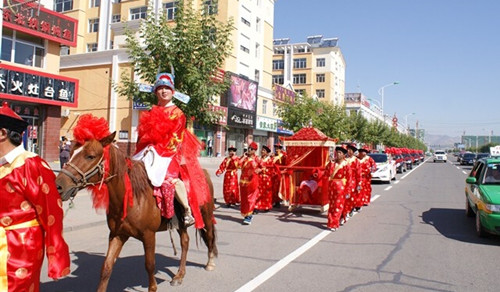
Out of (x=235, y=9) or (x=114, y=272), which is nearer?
(x=114, y=272)

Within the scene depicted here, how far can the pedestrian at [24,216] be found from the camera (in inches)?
101

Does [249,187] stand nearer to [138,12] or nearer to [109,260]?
[109,260]

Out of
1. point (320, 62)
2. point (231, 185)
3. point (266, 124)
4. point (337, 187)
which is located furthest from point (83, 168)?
point (320, 62)

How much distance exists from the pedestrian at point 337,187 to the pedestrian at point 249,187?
1.77 metres

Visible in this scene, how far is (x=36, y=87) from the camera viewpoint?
819 inches

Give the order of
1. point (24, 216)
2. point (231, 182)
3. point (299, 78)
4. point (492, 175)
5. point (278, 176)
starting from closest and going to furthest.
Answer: point (24, 216) < point (492, 175) < point (278, 176) < point (231, 182) < point (299, 78)

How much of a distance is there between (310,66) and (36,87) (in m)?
53.8

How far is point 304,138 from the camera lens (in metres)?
11.3

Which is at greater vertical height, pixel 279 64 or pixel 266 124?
pixel 279 64

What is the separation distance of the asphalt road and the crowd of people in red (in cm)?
57

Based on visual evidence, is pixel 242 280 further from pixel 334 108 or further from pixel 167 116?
pixel 334 108

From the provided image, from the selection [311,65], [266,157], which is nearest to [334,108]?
[266,157]

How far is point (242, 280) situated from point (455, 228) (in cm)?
623

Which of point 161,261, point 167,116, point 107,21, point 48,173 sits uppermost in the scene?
point 107,21
